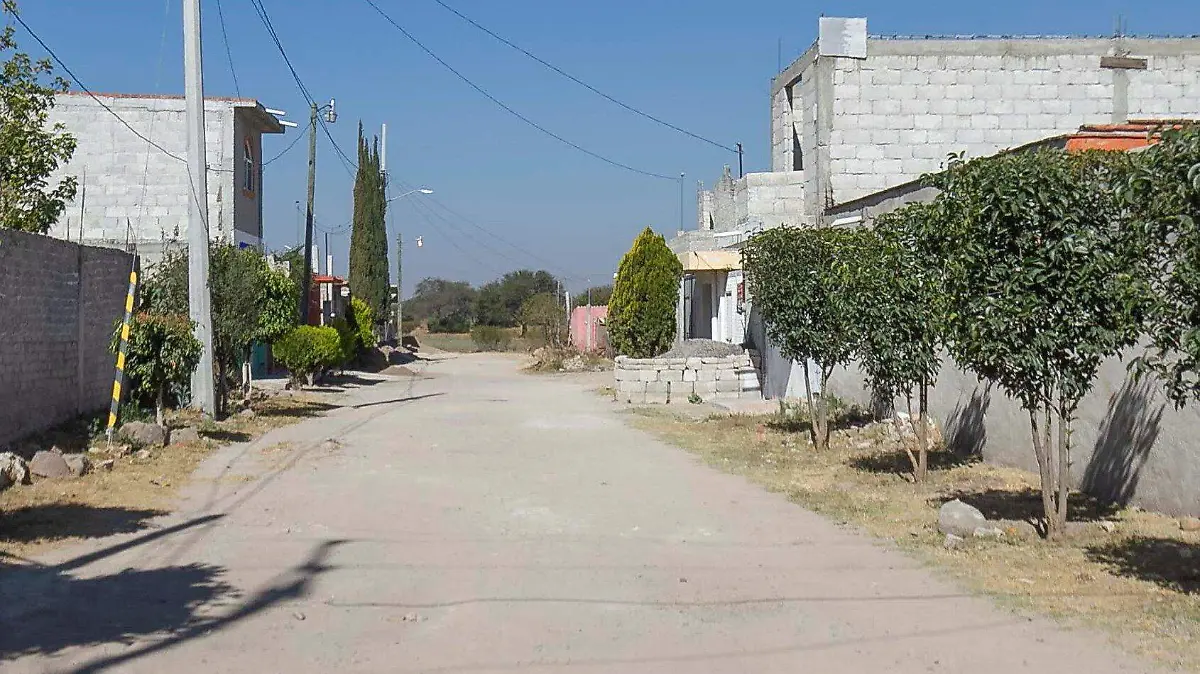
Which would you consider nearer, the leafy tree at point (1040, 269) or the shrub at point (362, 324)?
the leafy tree at point (1040, 269)

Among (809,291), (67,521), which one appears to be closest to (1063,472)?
(809,291)

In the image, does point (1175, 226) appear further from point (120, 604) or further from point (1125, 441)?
point (120, 604)

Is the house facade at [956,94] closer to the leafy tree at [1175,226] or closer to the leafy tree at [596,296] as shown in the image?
the leafy tree at [1175,226]

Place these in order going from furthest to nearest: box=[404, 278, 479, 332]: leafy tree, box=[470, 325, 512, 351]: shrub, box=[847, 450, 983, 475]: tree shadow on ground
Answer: box=[404, 278, 479, 332]: leafy tree → box=[470, 325, 512, 351]: shrub → box=[847, 450, 983, 475]: tree shadow on ground

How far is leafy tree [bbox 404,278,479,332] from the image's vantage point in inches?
3647

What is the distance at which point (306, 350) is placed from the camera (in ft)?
98.5

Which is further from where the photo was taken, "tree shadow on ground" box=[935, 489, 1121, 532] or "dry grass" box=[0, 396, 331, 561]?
"tree shadow on ground" box=[935, 489, 1121, 532]

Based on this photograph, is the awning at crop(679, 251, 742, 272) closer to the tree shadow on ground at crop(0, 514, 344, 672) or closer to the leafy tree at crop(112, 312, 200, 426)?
the leafy tree at crop(112, 312, 200, 426)

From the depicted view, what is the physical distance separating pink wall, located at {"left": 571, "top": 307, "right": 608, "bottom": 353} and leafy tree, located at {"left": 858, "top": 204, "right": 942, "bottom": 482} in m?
35.7

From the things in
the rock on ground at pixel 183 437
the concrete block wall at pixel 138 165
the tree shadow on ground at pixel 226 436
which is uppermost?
the concrete block wall at pixel 138 165

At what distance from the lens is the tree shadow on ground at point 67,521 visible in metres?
9.44

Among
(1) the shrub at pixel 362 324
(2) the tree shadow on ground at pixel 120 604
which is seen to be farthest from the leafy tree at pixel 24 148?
(1) the shrub at pixel 362 324

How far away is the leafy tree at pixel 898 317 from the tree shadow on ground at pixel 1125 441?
1.77 m

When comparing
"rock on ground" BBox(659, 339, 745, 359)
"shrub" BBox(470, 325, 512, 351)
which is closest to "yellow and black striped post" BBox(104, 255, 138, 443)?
"rock on ground" BBox(659, 339, 745, 359)
